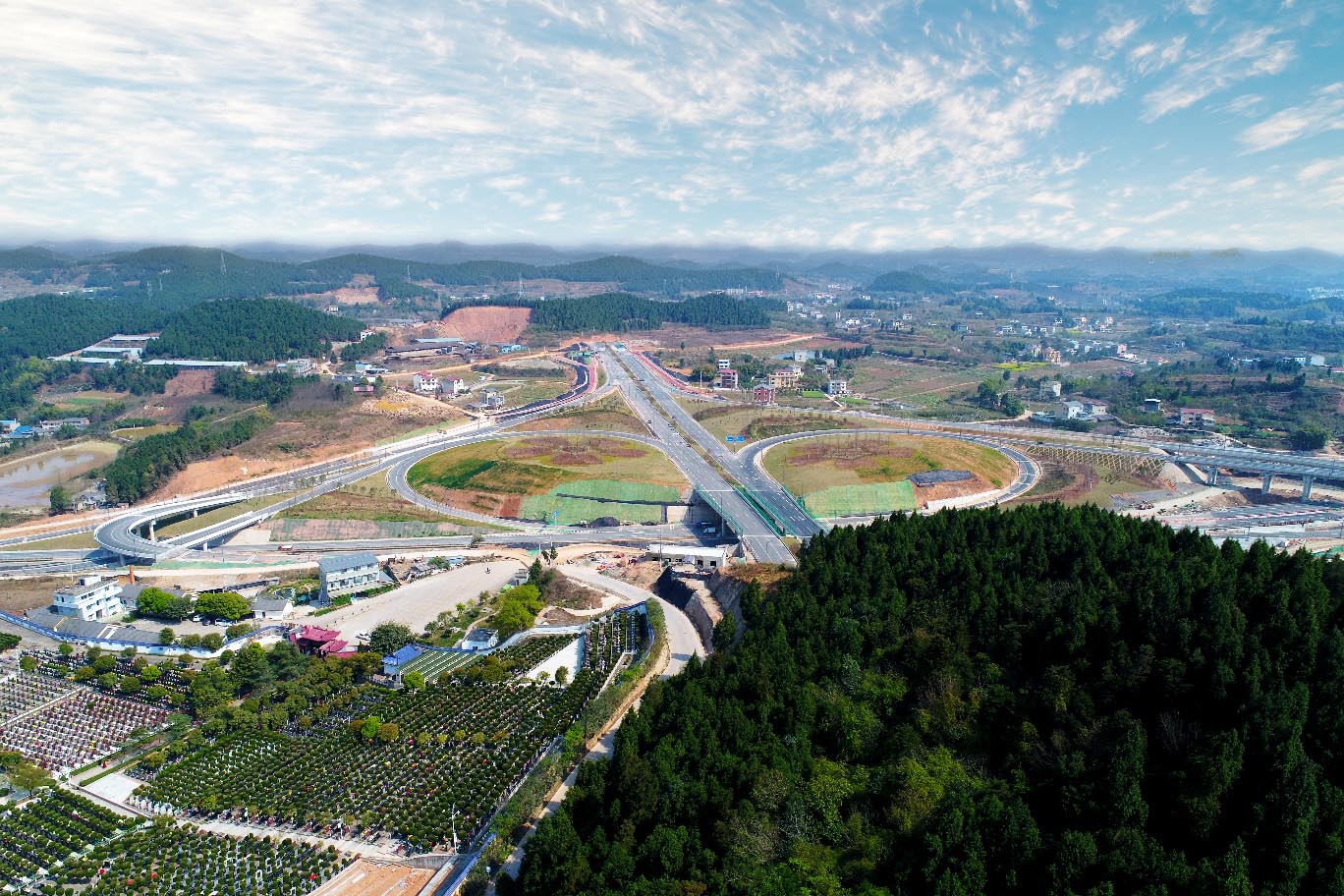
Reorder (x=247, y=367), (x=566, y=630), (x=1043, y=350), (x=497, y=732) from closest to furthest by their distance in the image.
Result: 1. (x=497, y=732)
2. (x=566, y=630)
3. (x=247, y=367)
4. (x=1043, y=350)

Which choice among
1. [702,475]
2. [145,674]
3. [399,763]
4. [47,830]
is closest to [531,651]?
[399,763]

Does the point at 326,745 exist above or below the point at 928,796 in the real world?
below

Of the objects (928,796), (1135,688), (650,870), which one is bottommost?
(650,870)

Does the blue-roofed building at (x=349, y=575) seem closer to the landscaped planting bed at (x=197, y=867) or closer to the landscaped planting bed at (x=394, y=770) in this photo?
the landscaped planting bed at (x=394, y=770)

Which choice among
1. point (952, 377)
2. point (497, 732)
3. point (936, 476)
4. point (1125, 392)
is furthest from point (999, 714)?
point (952, 377)

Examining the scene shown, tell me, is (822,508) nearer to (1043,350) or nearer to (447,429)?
(447,429)

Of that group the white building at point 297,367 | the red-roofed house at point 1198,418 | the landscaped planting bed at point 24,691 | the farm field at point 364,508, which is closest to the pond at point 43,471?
the farm field at point 364,508
